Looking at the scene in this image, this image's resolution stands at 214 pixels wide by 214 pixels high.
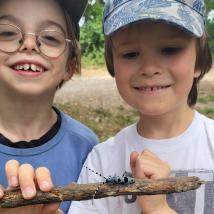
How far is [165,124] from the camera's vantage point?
207 cm

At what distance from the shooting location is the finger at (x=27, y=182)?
137 cm

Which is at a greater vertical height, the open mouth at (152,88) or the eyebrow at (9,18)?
the eyebrow at (9,18)

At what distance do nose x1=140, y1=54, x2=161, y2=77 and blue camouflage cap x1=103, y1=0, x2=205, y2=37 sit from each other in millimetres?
151

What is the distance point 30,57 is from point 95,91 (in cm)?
843

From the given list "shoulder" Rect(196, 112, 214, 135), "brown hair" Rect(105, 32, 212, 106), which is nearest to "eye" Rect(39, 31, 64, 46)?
"brown hair" Rect(105, 32, 212, 106)

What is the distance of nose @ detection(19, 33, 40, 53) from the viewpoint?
2152mm

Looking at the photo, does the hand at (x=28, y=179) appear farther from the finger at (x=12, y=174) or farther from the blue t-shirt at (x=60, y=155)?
the blue t-shirt at (x=60, y=155)

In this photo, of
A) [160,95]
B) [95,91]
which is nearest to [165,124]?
[160,95]

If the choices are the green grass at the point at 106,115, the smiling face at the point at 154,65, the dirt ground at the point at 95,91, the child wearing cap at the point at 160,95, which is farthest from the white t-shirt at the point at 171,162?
the dirt ground at the point at 95,91

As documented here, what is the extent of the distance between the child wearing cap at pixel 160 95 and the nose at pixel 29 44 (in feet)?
1.09

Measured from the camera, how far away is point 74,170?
2229 mm

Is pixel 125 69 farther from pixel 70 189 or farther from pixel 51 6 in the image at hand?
pixel 70 189

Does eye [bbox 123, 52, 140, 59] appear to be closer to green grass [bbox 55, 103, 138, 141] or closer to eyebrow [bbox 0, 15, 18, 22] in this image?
eyebrow [bbox 0, 15, 18, 22]

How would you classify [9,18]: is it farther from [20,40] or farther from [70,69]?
[70,69]
